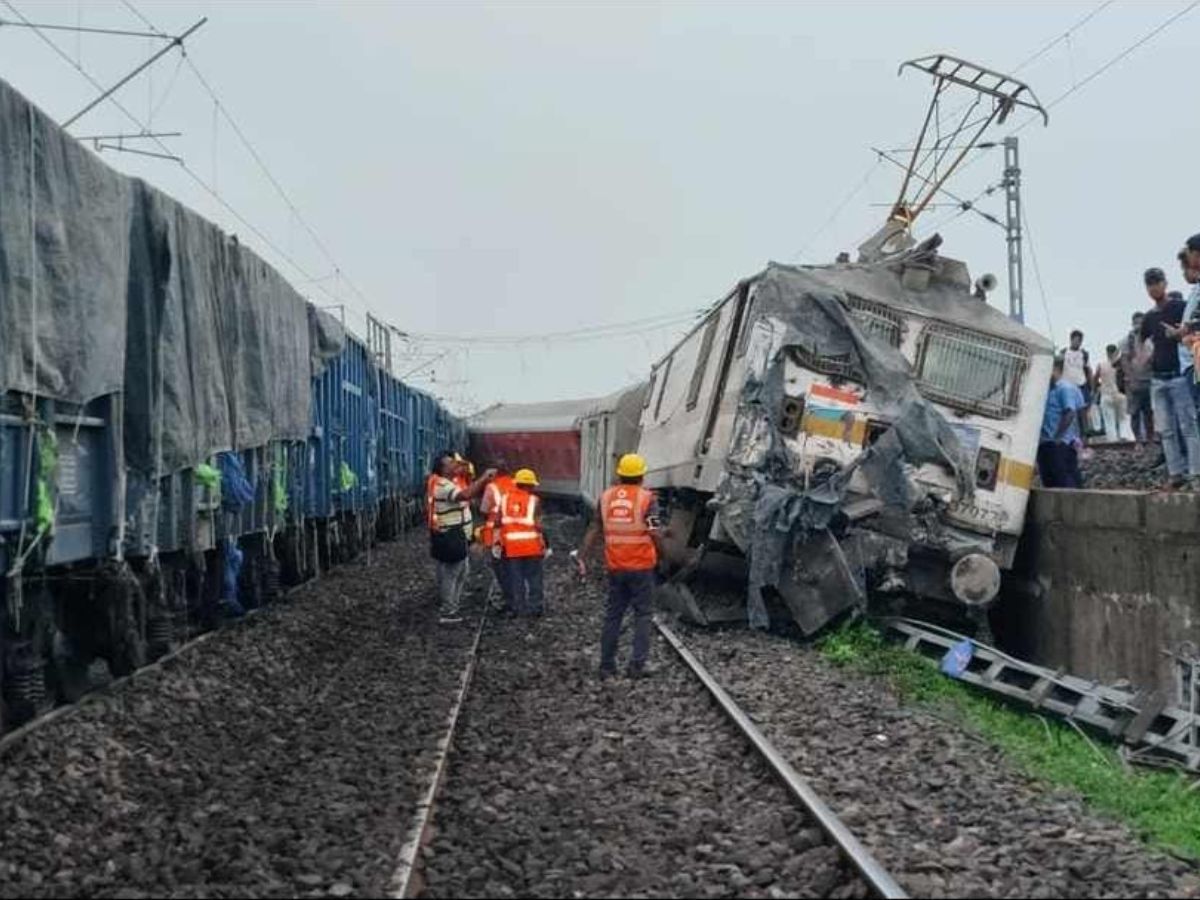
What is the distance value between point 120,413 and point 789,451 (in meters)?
5.57

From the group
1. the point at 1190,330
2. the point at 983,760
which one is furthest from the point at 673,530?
the point at 983,760

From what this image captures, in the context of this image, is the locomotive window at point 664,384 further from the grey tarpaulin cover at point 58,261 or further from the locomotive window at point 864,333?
the grey tarpaulin cover at point 58,261

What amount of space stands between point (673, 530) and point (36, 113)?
31.0 feet

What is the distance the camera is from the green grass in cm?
685

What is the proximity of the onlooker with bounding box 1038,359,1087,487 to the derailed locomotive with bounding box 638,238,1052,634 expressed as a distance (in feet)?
2.62

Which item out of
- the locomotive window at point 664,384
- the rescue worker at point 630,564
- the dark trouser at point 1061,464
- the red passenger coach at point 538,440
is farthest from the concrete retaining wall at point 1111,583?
the red passenger coach at point 538,440

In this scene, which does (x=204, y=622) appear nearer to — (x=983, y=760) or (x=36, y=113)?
(x=36, y=113)

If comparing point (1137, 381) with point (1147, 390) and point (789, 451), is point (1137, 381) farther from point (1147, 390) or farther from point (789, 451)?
point (789, 451)

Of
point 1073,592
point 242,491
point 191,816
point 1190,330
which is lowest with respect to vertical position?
point 191,816

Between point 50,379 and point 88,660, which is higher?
point 50,379

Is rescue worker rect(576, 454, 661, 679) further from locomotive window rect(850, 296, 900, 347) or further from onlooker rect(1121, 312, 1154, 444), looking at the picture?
onlooker rect(1121, 312, 1154, 444)

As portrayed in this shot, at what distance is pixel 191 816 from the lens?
20.8 ft

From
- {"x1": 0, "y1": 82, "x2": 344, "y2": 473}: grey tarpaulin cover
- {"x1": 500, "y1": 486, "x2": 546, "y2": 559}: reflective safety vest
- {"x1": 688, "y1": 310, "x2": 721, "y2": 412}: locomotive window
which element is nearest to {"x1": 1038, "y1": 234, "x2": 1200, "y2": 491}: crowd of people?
{"x1": 688, "y1": 310, "x2": 721, "y2": 412}: locomotive window

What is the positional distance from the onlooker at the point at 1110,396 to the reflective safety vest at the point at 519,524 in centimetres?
841
